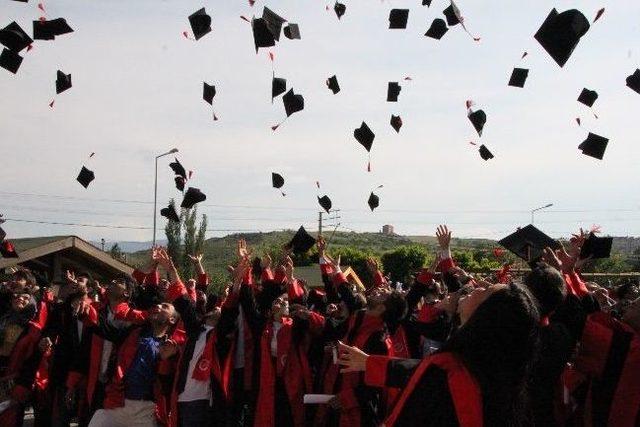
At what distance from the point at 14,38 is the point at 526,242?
5718 millimetres

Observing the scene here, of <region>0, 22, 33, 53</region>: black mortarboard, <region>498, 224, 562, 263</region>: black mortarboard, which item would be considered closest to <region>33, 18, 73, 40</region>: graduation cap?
<region>0, 22, 33, 53</region>: black mortarboard

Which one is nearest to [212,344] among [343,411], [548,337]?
[343,411]

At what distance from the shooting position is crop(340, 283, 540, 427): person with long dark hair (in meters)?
2.70

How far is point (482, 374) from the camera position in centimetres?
272

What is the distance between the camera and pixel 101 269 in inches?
838

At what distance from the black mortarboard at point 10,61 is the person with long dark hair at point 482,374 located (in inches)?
276

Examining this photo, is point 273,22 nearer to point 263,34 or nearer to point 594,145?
point 263,34

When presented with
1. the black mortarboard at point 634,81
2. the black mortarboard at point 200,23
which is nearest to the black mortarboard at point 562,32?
the black mortarboard at point 634,81

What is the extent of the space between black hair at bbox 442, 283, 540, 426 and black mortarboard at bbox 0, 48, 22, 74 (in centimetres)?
706

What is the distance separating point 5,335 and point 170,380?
2.10 metres

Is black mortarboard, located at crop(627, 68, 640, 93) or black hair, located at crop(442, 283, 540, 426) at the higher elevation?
black mortarboard, located at crop(627, 68, 640, 93)

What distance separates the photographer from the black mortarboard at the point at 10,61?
8.49 metres

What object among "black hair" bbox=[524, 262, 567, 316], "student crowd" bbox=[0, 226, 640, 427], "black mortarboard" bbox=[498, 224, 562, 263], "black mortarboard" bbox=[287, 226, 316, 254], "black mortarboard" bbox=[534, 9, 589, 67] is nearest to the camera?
"black hair" bbox=[524, 262, 567, 316]

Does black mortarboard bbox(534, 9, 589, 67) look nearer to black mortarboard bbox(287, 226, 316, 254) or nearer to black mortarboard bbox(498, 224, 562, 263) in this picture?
black mortarboard bbox(498, 224, 562, 263)
